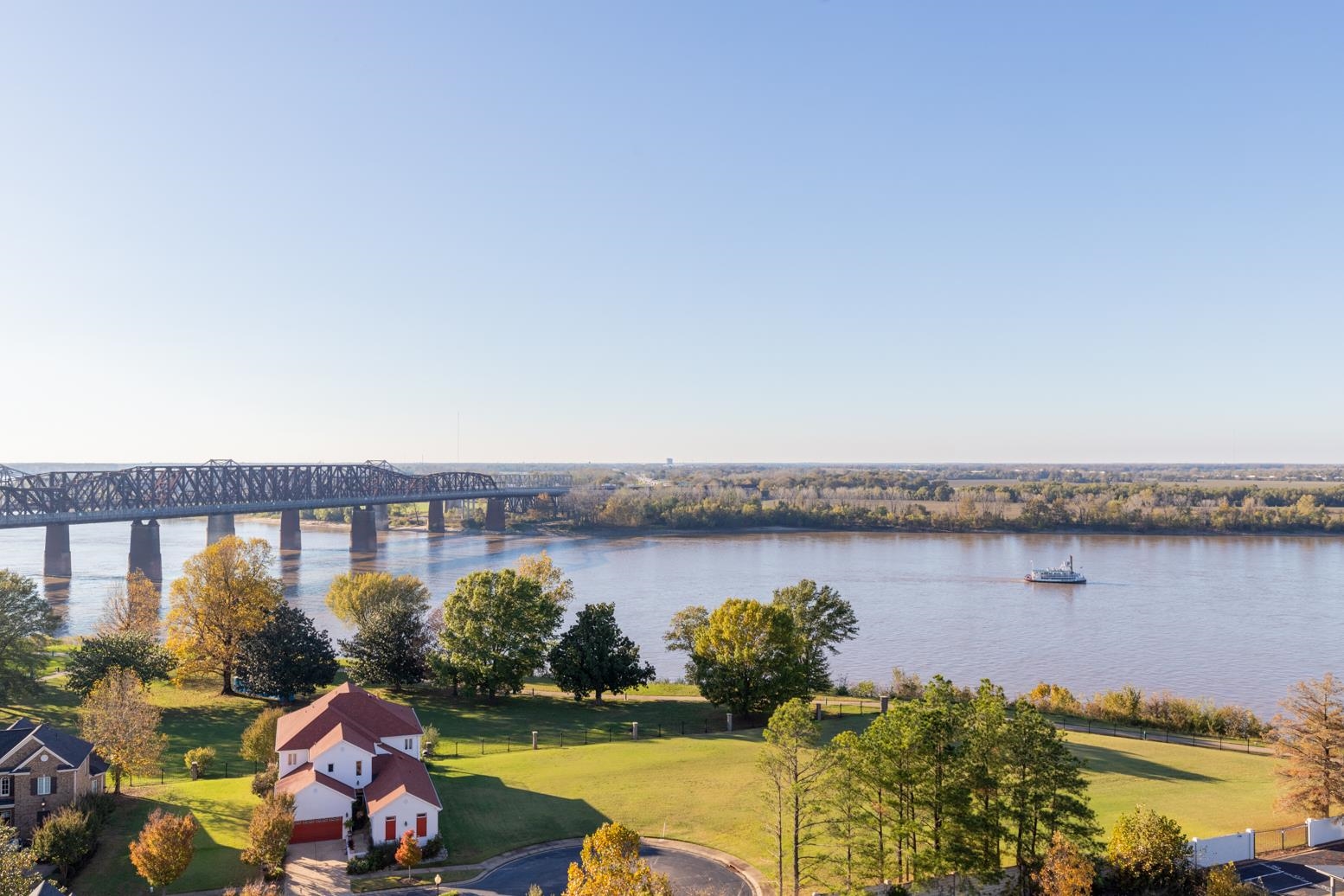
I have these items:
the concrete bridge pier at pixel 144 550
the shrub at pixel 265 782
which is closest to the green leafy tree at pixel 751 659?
the shrub at pixel 265 782

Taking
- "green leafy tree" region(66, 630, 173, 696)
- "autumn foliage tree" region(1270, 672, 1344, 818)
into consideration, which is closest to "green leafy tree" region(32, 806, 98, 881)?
"green leafy tree" region(66, 630, 173, 696)

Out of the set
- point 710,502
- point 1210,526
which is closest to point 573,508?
point 710,502

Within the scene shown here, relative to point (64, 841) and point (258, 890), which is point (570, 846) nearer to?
point (258, 890)

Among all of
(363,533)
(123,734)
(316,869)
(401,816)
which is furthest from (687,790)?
(363,533)

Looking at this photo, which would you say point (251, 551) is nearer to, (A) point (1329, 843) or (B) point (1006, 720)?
(B) point (1006, 720)

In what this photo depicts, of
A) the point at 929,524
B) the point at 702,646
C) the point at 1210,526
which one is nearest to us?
the point at 702,646

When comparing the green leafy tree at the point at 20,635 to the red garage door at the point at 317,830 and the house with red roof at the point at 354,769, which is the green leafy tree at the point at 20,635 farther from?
the red garage door at the point at 317,830
